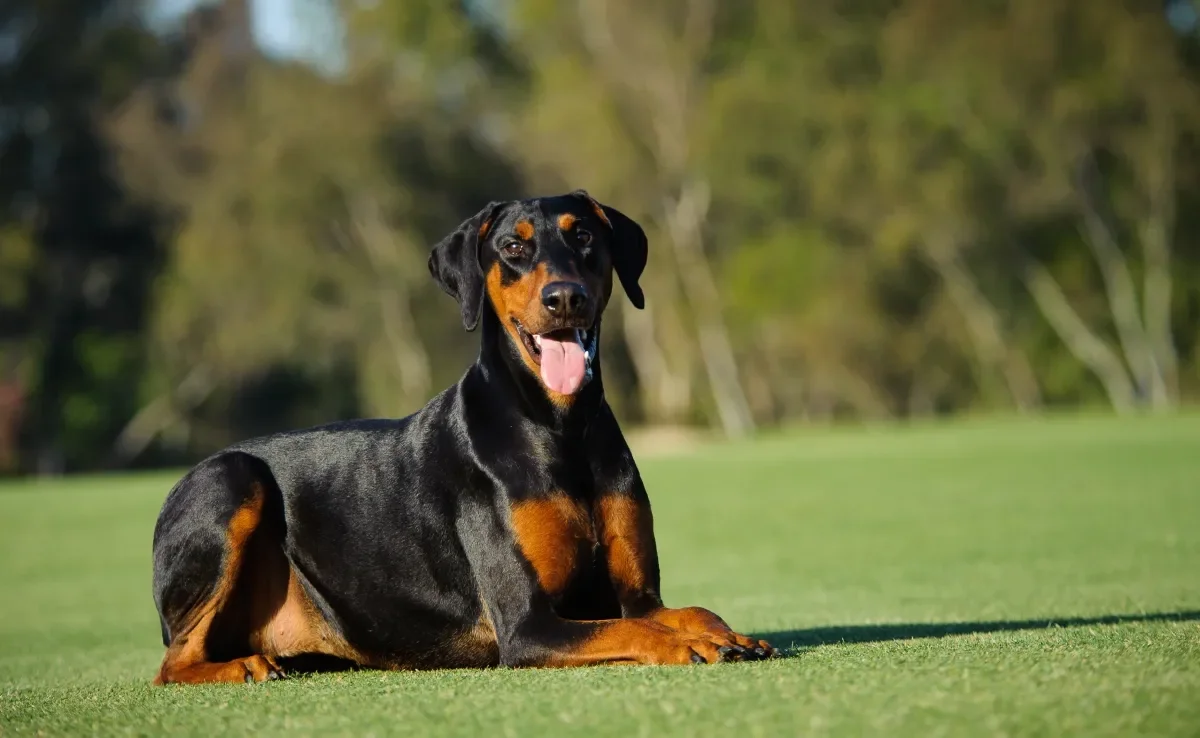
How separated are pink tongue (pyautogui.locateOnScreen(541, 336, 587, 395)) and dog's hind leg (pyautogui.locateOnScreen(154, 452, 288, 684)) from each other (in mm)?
1334

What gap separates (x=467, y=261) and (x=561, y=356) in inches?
24.9

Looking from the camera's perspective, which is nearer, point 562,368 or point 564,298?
point 564,298

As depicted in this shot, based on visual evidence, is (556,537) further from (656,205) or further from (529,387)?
(656,205)

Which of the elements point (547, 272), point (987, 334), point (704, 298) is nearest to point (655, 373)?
point (704, 298)

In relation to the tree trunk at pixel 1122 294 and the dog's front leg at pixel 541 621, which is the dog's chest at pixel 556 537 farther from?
the tree trunk at pixel 1122 294

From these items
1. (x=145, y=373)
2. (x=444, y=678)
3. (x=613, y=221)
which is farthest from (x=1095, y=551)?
(x=145, y=373)

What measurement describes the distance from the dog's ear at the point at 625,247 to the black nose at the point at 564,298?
21.3 inches

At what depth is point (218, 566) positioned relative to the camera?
6.06 metres

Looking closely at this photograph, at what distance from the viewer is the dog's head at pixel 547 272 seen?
225 inches

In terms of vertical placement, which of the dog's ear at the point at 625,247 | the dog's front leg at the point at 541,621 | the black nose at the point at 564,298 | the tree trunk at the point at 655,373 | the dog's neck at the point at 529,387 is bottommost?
the tree trunk at the point at 655,373

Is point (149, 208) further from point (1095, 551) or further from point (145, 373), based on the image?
point (1095, 551)

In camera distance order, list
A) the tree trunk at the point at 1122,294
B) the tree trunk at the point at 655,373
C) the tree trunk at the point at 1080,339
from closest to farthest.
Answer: the tree trunk at the point at 1122,294 → the tree trunk at the point at 1080,339 → the tree trunk at the point at 655,373

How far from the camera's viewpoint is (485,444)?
5.85 m

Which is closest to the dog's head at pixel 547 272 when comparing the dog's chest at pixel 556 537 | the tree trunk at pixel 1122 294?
the dog's chest at pixel 556 537
